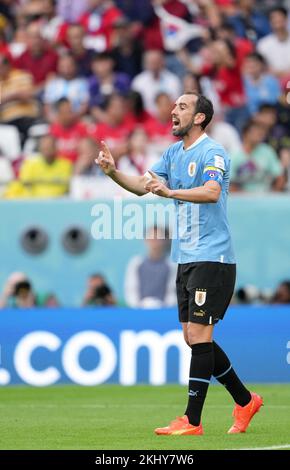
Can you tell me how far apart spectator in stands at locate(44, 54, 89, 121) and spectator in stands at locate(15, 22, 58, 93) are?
0.61 ft

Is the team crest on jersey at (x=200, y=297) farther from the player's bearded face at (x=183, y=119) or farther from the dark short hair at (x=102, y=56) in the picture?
the dark short hair at (x=102, y=56)

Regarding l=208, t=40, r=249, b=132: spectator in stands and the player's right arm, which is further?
l=208, t=40, r=249, b=132: spectator in stands

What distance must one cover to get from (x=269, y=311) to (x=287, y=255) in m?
1.84

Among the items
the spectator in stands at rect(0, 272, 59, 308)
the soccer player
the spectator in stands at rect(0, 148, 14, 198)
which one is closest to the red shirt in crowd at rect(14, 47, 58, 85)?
the spectator in stands at rect(0, 148, 14, 198)

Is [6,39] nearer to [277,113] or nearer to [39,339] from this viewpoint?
[277,113]

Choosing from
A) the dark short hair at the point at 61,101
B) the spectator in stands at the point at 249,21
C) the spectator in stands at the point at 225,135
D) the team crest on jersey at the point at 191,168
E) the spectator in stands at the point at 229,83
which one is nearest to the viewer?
the team crest on jersey at the point at 191,168

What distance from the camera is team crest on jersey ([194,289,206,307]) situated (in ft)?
27.9

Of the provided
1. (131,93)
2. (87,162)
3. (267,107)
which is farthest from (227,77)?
(87,162)

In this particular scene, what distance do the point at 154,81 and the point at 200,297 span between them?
9154 mm

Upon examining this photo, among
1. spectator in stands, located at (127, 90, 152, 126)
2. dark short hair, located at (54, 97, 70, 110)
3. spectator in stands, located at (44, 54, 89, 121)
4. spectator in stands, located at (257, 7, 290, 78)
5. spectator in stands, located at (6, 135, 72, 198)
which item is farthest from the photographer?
spectator in stands, located at (257, 7, 290, 78)

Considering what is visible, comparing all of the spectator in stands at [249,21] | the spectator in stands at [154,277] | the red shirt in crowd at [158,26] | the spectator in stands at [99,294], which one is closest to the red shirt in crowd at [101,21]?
the red shirt in crowd at [158,26]

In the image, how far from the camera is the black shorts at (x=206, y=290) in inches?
335

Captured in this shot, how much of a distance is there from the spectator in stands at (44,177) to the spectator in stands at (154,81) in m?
1.88

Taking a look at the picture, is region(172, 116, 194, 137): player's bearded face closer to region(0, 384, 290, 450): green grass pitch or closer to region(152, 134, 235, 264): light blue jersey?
region(152, 134, 235, 264): light blue jersey
